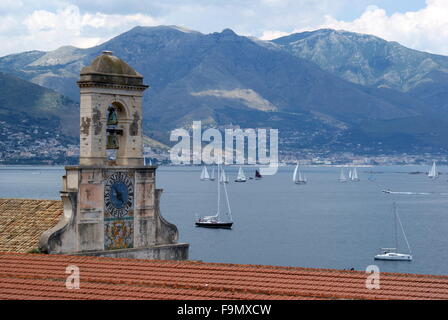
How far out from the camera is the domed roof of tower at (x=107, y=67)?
104 ft

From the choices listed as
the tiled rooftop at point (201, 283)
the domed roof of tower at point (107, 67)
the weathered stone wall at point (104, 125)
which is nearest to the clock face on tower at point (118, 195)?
the weathered stone wall at point (104, 125)

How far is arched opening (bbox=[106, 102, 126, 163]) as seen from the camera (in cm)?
3241

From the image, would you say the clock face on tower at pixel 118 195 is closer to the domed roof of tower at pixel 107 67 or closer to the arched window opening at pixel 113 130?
the arched window opening at pixel 113 130

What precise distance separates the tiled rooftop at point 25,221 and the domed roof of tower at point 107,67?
16.1 ft

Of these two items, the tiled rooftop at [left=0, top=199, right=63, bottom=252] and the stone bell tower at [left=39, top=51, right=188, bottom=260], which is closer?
the stone bell tower at [left=39, top=51, right=188, bottom=260]

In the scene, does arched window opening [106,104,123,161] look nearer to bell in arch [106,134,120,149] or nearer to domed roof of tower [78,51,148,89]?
bell in arch [106,134,120,149]

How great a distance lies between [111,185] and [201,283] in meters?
11.8

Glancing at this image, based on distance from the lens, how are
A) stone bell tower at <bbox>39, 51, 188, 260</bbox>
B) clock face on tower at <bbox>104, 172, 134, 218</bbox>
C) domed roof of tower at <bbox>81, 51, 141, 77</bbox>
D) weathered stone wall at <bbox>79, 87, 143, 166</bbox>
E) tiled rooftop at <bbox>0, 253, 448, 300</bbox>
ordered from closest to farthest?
1. tiled rooftop at <bbox>0, 253, 448, 300</bbox>
2. stone bell tower at <bbox>39, 51, 188, 260</bbox>
3. clock face on tower at <bbox>104, 172, 134, 218</bbox>
4. weathered stone wall at <bbox>79, 87, 143, 166</bbox>
5. domed roof of tower at <bbox>81, 51, 141, 77</bbox>

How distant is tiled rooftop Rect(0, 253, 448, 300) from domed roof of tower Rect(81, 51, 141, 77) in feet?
33.0

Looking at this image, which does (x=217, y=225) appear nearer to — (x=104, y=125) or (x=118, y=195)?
(x=118, y=195)

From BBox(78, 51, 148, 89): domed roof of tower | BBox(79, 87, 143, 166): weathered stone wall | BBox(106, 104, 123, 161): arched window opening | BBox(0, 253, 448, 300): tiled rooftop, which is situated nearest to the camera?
BBox(0, 253, 448, 300): tiled rooftop

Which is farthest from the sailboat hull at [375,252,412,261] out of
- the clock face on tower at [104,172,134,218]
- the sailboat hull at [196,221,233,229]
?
the clock face on tower at [104,172,134,218]

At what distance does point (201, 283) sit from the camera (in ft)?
65.8
